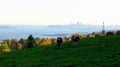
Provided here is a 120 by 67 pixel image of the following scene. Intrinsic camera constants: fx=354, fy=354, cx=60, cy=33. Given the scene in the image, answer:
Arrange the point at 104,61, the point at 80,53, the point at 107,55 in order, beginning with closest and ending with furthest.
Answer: the point at 104,61
the point at 107,55
the point at 80,53

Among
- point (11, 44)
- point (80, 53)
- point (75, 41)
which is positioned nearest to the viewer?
point (80, 53)

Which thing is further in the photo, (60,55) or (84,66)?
(60,55)

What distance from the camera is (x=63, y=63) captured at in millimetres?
32812

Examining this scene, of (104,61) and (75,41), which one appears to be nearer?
(104,61)

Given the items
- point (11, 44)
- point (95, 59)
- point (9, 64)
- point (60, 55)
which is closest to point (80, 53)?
point (60, 55)

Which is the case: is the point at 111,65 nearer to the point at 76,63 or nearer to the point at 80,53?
the point at 76,63

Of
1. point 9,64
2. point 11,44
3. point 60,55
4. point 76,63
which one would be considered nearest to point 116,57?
point 76,63

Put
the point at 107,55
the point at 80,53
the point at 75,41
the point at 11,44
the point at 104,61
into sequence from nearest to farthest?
the point at 104,61
the point at 107,55
the point at 80,53
the point at 75,41
the point at 11,44

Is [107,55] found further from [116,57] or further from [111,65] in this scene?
[111,65]

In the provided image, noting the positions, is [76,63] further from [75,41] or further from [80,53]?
[75,41]

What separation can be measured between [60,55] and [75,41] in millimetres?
8022

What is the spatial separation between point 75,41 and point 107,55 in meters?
11.6

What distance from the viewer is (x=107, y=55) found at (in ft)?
115

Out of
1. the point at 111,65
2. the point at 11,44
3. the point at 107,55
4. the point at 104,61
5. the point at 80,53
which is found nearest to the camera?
the point at 111,65
